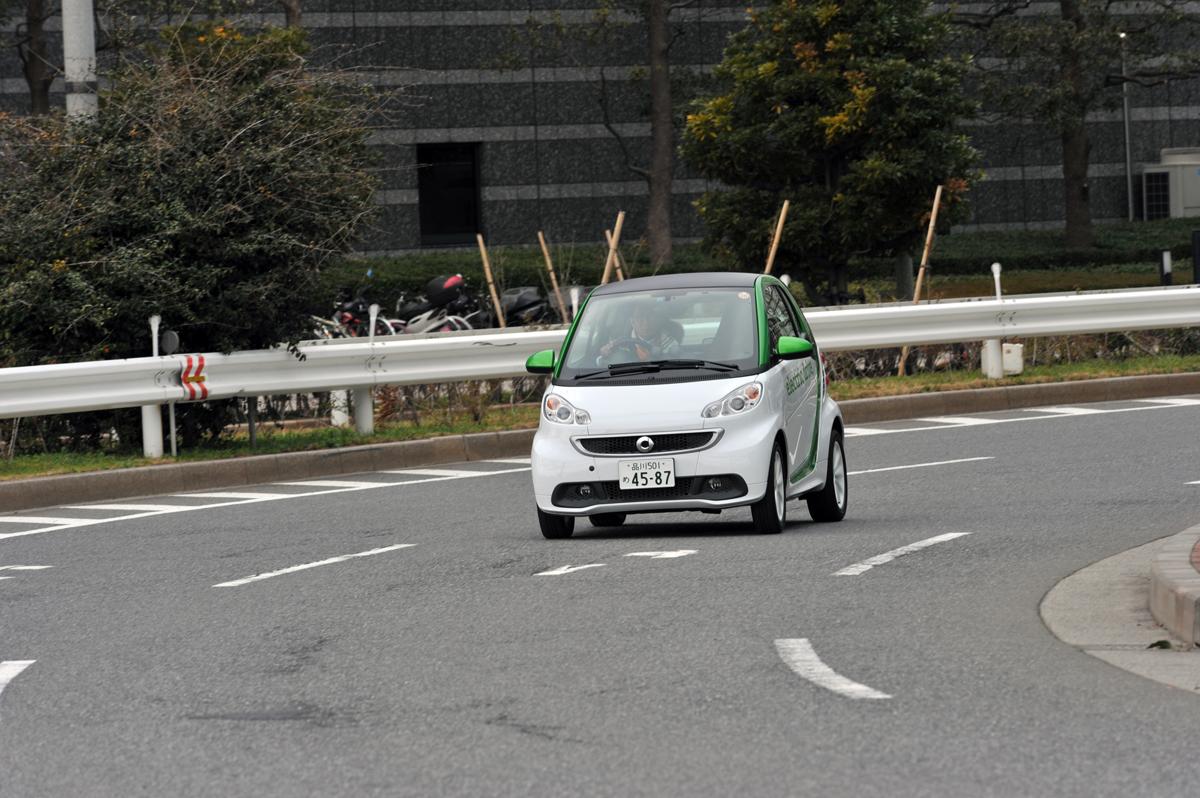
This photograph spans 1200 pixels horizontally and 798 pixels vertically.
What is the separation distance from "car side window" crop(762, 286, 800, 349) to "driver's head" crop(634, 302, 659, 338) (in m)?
0.69

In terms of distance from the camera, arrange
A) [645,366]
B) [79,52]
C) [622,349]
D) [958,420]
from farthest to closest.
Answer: [958,420]
[79,52]
[622,349]
[645,366]

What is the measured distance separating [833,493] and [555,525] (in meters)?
1.86

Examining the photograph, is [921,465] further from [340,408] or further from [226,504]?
[340,408]

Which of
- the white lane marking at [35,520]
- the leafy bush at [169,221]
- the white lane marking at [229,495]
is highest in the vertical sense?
the leafy bush at [169,221]

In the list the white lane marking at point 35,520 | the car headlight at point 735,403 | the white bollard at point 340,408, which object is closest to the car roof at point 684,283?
the car headlight at point 735,403

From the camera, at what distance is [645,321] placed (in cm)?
1252

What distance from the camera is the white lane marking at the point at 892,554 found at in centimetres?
1034

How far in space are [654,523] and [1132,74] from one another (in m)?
32.8

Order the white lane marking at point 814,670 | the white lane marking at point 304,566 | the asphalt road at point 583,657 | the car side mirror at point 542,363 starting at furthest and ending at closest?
the car side mirror at point 542,363, the white lane marking at point 304,566, the white lane marking at point 814,670, the asphalt road at point 583,657

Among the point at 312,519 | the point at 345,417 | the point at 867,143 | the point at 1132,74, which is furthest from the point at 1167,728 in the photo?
the point at 1132,74

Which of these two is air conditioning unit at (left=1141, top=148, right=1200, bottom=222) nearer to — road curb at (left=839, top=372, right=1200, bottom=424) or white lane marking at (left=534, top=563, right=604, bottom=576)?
road curb at (left=839, top=372, right=1200, bottom=424)

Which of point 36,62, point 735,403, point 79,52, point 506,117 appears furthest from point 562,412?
point 506,117

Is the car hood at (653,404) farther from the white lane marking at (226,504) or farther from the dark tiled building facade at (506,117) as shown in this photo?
the dark tiled building facade at (506,117)

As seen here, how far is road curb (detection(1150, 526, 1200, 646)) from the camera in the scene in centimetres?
807
